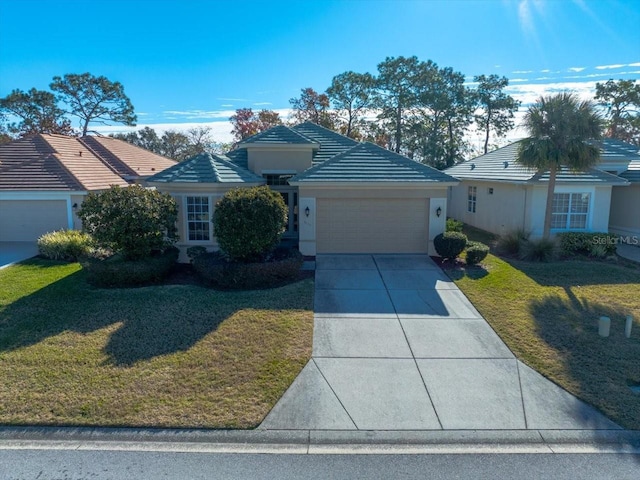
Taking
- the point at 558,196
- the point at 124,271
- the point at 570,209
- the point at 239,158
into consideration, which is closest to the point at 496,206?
the point at 558,196

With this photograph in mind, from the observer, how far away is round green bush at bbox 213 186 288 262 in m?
11.1

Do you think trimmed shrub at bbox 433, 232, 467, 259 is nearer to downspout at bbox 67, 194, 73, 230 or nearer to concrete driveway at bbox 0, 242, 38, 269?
concrete driveway at bbox 0, 242, 38, 269

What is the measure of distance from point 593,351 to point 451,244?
6.07 m

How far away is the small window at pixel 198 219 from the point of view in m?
14.0

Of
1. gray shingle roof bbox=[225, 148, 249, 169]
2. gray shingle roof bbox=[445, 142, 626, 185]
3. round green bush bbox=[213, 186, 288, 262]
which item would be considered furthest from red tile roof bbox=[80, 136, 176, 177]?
gray shingle roof bbox=[445, 142, 626, 185]

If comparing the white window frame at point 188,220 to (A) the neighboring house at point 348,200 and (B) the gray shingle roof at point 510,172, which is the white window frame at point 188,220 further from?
(B) the gray shingle roof at point 510,172

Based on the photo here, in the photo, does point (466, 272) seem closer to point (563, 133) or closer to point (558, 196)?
point (563, 133)

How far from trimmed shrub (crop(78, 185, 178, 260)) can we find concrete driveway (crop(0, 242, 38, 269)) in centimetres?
474

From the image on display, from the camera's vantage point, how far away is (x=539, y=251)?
46.5 feet

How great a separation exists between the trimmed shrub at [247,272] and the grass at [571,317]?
4.84 m

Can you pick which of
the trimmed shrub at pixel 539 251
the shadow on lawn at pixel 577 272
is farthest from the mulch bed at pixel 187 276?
the trimmed shrub at pixel 539 251

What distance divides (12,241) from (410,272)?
16455mm

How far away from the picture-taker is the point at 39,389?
21.2ft

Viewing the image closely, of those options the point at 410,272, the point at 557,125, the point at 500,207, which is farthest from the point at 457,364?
the point at 500,207
